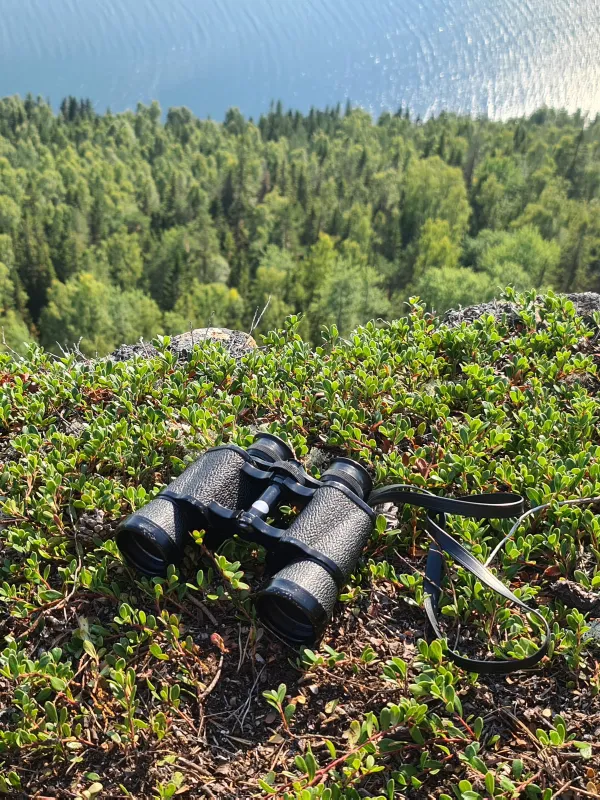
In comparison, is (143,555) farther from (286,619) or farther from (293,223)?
(293,223)

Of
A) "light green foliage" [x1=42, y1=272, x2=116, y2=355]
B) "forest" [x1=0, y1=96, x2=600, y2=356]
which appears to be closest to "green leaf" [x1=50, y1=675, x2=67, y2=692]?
"forest" [x1=0, y1=96, x2=600, y2=356]

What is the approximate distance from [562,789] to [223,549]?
1822 mm

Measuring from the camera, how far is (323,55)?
59.2 metres

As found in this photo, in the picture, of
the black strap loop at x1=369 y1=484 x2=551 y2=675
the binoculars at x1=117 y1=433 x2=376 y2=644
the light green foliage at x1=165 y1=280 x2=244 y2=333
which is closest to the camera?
the black strap loop at x1=369 y1=484 x2=551 y2=675

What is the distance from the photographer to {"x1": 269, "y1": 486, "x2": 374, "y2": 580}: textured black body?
3020 millimetres

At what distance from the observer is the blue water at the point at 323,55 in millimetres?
47562

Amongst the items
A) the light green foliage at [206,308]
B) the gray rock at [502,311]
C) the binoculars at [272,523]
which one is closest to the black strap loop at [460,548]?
the binoculars at [272,523]

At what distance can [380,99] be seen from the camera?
6450cm

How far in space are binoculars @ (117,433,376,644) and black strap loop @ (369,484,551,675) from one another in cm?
25

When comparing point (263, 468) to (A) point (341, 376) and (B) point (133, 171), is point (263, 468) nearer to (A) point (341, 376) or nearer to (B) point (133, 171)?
(A) point (341, 376)

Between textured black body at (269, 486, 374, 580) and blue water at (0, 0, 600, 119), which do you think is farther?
blue water at (0, 0, 600, 119)

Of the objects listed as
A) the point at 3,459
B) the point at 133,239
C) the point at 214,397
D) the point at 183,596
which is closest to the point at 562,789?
the point at 183,596

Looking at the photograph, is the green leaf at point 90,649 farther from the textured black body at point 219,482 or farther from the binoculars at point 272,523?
the textured black body at point 219,482

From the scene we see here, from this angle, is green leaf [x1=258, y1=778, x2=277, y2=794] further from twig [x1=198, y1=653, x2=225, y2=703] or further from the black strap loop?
the black strap loop
